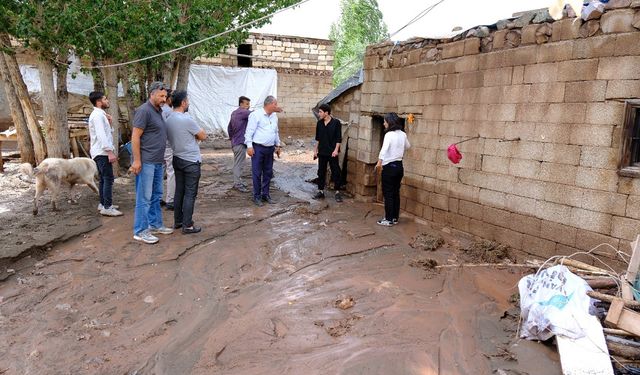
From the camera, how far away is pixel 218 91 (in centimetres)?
1722

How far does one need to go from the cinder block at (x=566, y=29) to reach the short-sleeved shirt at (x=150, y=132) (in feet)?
15.1

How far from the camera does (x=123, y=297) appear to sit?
14.3 ft

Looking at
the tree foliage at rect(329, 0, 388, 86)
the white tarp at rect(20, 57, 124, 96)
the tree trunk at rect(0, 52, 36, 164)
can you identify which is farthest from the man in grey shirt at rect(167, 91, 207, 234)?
the tree foliage at rect(329, 0, 388, 86)

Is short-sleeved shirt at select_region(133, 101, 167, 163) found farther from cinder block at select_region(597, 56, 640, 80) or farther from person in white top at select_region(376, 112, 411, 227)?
cinder block at select_region(597, 56, 640, 80)

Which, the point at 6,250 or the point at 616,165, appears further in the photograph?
the point at 6,250

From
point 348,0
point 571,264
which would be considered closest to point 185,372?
point 571,264

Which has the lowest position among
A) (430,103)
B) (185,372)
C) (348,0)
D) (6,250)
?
(185,372)

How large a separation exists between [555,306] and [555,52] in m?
2.90

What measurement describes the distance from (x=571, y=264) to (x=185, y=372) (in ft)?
11.9

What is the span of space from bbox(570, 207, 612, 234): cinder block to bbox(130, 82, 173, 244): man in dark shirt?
4751mm

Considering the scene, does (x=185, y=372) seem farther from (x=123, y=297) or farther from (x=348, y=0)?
(x=348, y=0)

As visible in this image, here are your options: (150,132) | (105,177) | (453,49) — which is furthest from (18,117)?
(453,49)

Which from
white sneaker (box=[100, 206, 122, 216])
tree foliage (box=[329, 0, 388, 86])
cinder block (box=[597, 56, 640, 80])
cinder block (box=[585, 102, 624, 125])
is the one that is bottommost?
white sneaker (box=[100, 206, 122, 216])

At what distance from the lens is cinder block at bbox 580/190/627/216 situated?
172 inches
